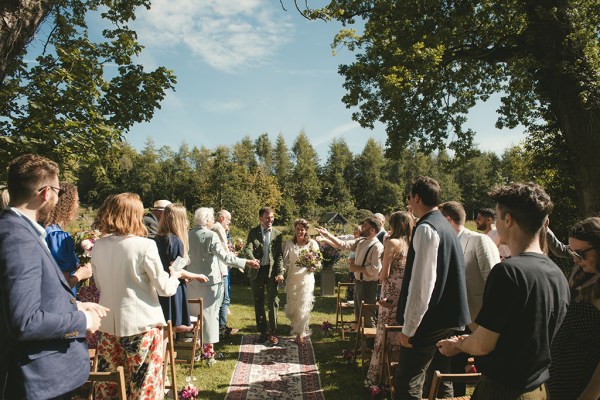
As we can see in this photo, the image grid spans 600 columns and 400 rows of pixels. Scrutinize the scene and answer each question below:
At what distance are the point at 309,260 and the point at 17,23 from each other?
5.58m

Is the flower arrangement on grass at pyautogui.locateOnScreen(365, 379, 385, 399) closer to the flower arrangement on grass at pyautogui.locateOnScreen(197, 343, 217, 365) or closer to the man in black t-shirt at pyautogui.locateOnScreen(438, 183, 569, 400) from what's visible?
the flower arrangement on grass at pyautogui.locateOnScreen(197, 343, 217, 365)

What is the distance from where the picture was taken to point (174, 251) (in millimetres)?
4906

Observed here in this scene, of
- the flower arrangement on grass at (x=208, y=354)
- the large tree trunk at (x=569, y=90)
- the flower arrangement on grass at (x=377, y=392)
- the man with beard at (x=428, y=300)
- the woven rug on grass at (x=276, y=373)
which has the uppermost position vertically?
the large tree trunk at (x=569, y=90)

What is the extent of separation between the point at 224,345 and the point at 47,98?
567 centimetres

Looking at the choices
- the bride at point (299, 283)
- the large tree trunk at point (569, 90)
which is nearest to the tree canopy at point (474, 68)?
the large tree trunk at point (569, 90)

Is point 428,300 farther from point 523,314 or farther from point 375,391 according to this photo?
point 375,391

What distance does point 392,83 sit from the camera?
11.5 metres

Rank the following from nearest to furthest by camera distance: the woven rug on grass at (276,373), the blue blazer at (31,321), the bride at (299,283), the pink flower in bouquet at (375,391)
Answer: the blue blazer at (31,321)
the pink flower in bouquet at (375,391)
the woven rug on grass at (276,373)
the bride at (299,283)

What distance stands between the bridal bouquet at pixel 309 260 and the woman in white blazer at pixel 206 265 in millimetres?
1176

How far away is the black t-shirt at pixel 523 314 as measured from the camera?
2076 mm

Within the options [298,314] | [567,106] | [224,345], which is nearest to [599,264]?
[298,314]

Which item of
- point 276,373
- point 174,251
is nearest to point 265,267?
point 276,373

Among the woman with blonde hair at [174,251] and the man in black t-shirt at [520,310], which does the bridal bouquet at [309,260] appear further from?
the man in black t-shirt at [520,310]

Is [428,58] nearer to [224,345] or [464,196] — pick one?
[224,345]
